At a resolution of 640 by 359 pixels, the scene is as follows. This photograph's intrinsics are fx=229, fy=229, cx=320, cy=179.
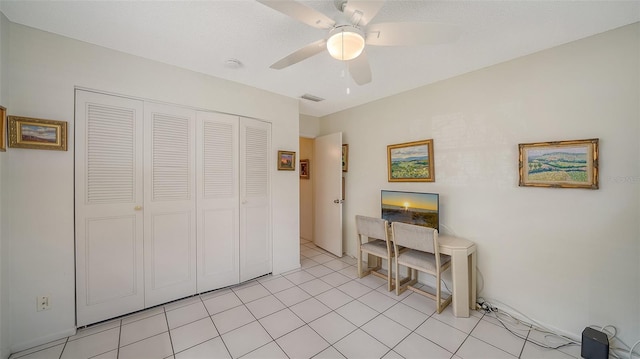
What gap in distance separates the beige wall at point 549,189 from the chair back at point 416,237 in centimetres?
51

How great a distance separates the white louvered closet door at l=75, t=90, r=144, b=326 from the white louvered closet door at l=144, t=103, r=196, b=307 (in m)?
0.08

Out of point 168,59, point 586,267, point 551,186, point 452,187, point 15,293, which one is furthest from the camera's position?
point 452,187

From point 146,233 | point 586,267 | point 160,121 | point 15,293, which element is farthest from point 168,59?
point 586,267

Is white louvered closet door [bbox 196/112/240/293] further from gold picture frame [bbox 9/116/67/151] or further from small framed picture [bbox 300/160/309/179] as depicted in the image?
small framed picture [bbox 300/160/309/179]

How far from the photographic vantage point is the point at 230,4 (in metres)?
1.49

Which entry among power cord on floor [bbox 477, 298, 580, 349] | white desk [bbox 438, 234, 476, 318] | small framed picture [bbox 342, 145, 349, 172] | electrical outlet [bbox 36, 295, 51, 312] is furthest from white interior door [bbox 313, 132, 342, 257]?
electrical outlet [bbox 36, 295, 51, 312]

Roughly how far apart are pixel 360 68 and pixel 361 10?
18.8 inches

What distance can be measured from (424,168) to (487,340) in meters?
1.74

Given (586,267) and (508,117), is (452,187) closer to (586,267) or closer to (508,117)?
(508,117)

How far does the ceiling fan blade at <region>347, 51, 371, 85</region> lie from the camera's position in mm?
1582

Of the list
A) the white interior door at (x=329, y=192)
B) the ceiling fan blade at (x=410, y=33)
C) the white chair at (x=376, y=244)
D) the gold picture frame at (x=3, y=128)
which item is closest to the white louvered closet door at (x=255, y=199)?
the white interior door at (x=329, y=192)

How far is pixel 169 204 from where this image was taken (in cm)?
236

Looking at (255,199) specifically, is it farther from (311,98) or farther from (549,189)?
(549,189)

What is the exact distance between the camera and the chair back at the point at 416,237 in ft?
7.43
